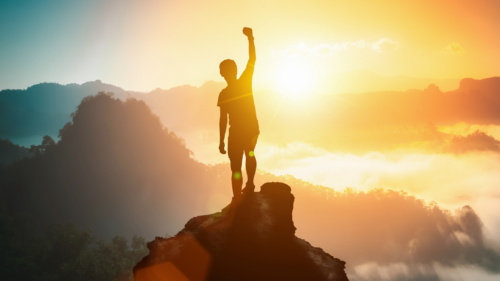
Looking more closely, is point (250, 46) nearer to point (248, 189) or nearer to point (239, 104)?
point (239, 104)

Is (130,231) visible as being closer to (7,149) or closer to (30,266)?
(30,266)

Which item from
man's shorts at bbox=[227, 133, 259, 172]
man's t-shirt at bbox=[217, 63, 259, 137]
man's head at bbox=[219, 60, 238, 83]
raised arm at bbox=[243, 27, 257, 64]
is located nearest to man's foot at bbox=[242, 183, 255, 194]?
man's shorts at bbox=[227, 133, 259, 172]

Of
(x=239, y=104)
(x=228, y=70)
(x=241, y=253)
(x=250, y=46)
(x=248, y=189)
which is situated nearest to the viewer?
(x=241, y=253)

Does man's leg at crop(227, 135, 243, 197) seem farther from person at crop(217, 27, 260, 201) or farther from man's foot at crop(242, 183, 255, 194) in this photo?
man's foot at crop(242, 183, 255, 194)

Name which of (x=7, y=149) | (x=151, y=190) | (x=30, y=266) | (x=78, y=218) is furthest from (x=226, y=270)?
(x=7, y=149)

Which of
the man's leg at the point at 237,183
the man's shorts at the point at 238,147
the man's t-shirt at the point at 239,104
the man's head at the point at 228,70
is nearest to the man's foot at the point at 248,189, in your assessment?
the man's leg at the point at 237,183

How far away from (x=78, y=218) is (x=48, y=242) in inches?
779

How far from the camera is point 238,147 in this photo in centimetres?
741

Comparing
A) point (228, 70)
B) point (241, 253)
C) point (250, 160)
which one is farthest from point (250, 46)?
point (241, 253)

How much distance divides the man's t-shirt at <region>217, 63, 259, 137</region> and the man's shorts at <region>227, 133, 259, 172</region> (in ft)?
0.38

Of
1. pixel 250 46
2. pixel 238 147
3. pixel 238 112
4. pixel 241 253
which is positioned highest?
pixel 250 46

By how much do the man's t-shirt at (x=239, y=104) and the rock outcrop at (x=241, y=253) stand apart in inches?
79.2

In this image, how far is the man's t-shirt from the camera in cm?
736

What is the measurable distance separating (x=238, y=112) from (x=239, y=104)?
0.22 metres
